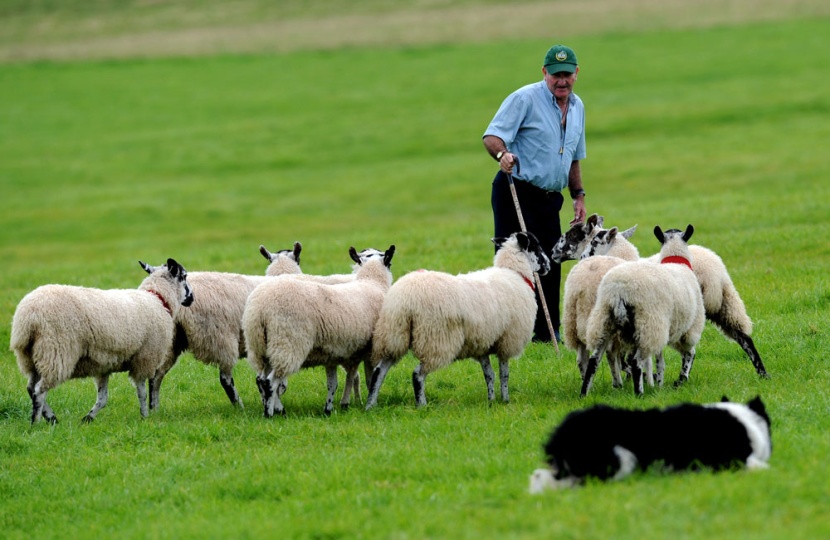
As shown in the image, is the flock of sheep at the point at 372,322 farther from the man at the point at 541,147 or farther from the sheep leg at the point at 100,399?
the man at the point at 541,147

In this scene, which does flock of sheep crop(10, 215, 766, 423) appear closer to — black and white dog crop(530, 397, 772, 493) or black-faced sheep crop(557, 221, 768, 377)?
black-faced sheep crop(557, 221, 768, 377)

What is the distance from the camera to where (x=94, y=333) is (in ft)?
33.5

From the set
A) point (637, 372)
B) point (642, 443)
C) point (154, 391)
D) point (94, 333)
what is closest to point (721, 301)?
point (637, 372)

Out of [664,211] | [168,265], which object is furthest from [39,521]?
[664,211]

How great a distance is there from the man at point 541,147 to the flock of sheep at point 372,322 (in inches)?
54.1

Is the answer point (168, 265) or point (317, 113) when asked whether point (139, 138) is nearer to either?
point (317, 113)

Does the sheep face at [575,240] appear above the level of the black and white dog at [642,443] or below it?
above

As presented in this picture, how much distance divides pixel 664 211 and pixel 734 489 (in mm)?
16216

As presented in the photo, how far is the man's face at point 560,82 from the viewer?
12195 mm

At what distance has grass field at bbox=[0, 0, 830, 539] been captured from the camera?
7.31 metres

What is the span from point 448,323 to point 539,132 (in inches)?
131

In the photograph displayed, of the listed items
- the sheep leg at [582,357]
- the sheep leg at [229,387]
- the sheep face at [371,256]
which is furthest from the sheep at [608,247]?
the sheep leg at [229,387]

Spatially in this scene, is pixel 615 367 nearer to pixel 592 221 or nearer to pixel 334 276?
pixel 592 221

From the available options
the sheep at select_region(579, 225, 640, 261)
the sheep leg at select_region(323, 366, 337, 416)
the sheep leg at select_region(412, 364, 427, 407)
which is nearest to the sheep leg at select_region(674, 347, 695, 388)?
the sheep at select_region(579, 225, 640, 261)
